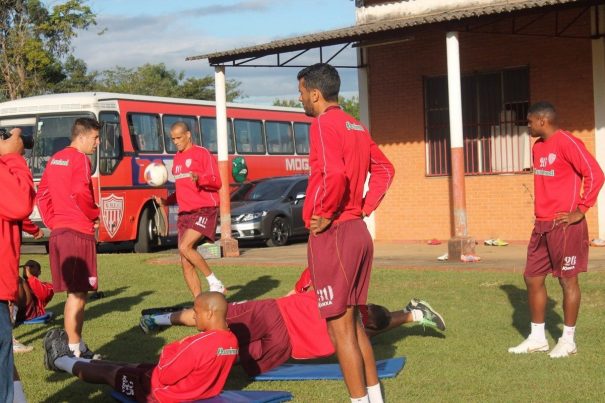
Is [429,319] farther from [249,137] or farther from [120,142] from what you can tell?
[249,137]

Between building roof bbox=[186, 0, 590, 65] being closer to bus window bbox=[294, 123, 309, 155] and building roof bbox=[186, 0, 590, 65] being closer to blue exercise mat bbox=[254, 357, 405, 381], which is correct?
bus window bbox=[294, 123, 309, 155]

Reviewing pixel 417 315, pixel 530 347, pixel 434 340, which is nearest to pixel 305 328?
pixel 417 315

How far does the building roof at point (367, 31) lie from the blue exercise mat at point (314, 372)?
10.1 meters

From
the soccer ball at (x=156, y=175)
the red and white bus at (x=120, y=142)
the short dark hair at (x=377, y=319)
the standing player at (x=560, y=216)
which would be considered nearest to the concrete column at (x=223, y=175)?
the red and white bus at (x=120, y=142)

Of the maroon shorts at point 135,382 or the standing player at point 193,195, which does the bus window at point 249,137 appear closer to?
the standing player at point 193,195

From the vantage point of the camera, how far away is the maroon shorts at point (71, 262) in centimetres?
895

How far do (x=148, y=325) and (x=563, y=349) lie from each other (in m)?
3.87

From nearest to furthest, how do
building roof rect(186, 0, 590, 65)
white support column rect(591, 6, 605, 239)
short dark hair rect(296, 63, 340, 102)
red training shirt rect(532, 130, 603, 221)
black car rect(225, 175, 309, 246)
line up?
short dark hair rect(296, 63, 340, 102), red training shirt rect(532, 130, 603, 221), building roof rect(186, 0, 590, 65), white support column rect(591, 6, 605, 239), black car rect(225, 175, 309, 246)

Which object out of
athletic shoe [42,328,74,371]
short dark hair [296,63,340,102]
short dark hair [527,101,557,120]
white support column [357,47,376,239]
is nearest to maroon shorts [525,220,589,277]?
short dark hair [527,101,557,120]

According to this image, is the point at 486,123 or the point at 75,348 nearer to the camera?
the point at 75,348

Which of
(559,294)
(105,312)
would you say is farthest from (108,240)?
(559,294)

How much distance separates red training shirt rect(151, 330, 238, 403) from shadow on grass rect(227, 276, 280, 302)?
5.94m

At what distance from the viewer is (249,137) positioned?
28500mm

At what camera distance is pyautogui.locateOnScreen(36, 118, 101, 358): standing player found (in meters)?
8.94
